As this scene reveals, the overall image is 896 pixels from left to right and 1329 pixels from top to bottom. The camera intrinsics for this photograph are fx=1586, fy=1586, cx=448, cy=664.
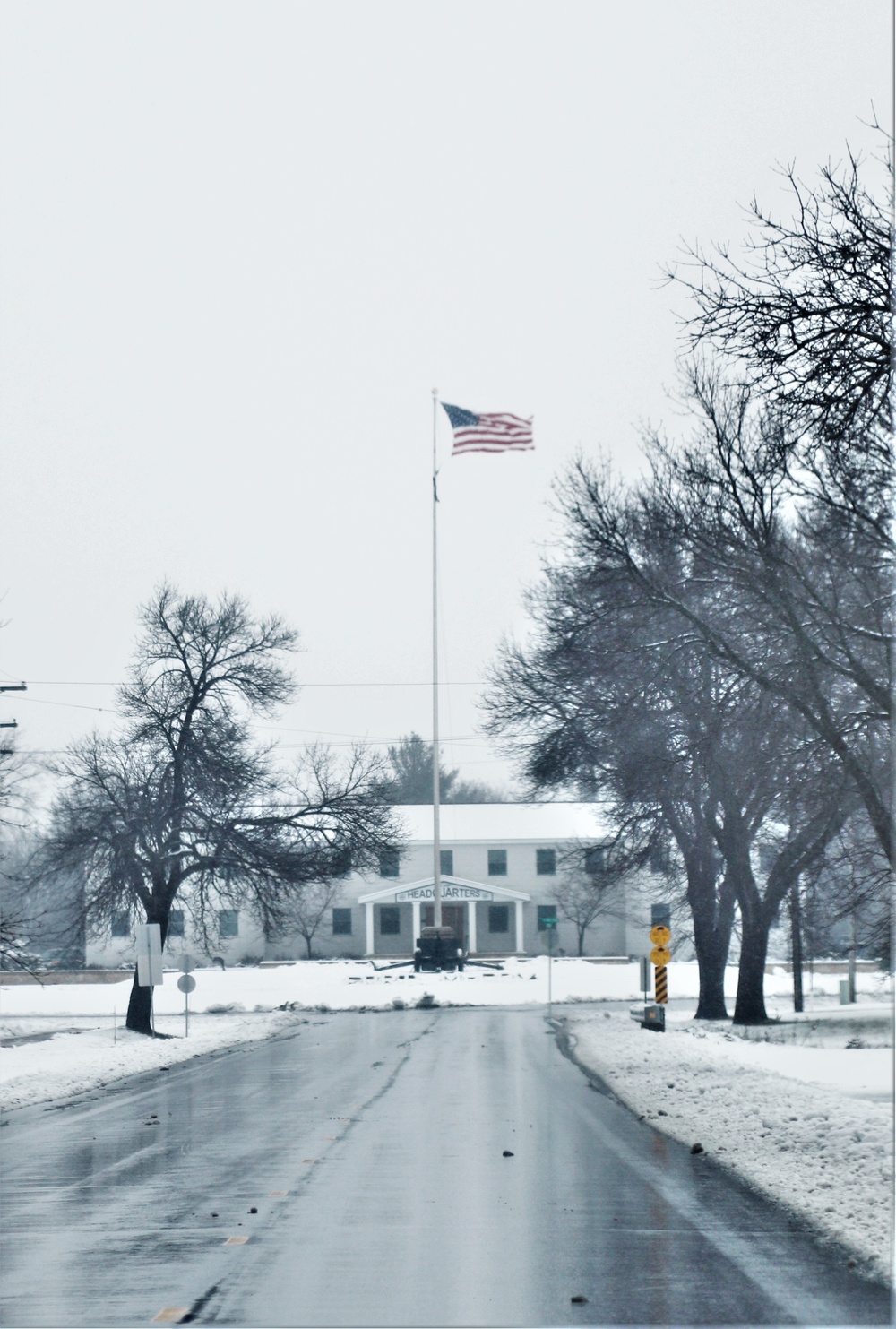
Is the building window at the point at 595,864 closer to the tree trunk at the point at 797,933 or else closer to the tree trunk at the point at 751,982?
the tree trunk at the point at 751,982

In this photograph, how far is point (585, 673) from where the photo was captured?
26500 millimetres

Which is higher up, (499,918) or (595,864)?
(595,864)

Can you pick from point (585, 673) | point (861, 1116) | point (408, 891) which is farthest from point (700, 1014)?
point (408, 891)

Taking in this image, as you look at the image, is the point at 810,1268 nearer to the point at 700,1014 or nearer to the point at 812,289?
the point at 812,289

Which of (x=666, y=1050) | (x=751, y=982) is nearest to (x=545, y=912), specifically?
(x=751, y=982)

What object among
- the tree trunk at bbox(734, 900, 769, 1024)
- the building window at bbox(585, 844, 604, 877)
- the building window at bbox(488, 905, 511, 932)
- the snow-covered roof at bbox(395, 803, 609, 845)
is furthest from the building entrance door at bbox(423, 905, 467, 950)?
the tree trunk at bbox(734, 900, 769, 1024)

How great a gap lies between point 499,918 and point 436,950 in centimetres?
1672

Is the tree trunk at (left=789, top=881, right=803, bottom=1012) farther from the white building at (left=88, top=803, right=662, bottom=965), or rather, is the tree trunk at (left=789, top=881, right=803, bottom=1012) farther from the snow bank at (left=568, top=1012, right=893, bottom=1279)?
the white building at (left=88, top=803, right=662, bottom=965)

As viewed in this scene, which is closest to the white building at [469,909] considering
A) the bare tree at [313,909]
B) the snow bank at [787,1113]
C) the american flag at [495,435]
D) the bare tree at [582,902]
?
the bare tree at [582,902]

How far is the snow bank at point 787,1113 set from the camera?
35.3 ft

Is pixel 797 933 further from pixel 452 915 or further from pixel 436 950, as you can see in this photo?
pixel 452 915

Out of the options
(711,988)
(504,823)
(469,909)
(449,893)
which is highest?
(504,823)

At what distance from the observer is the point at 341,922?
3039 inches

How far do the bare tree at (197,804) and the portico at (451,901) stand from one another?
127 feet
